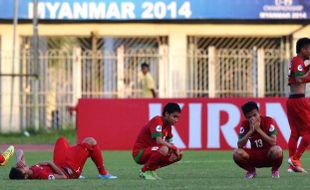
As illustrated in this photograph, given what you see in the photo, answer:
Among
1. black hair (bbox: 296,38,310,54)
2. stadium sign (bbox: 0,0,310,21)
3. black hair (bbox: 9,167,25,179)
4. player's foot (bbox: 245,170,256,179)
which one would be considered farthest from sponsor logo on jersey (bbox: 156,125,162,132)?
stadium sign (bbox: 0,0,310,21)

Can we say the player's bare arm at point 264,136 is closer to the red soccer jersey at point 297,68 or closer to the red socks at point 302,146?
the red socks at point 302,146

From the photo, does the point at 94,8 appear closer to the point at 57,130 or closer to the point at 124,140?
the point at 57,130

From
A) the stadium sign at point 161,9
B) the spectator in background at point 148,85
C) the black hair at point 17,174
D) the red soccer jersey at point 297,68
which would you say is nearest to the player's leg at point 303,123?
the red soccer jersey at point 297,68

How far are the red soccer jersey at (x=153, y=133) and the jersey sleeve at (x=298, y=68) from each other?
8.03 ft

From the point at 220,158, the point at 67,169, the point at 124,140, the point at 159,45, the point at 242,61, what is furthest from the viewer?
the point at 159,45

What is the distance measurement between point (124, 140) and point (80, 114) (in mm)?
1173

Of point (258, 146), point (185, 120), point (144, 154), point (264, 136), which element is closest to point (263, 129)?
point (264, 136)

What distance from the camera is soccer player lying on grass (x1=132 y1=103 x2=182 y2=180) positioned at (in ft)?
46.7

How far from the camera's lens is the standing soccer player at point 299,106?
16.0m

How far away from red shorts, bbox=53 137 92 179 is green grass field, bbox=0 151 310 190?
267 mm

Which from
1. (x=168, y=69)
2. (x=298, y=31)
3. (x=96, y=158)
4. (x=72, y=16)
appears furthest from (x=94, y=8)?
(x=96, y=158)

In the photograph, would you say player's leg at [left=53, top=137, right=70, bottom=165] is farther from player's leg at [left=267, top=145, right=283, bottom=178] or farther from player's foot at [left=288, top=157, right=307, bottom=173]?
player's foot at [left=288, top=157, right=307, bottom=173]

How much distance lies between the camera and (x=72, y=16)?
32.3 meters

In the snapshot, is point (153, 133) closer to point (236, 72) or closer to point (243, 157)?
point (243, 157)
